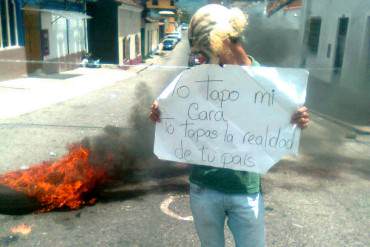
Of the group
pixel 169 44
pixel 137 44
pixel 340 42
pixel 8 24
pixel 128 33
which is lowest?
pixel 169 44

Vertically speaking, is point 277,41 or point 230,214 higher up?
point 230,214

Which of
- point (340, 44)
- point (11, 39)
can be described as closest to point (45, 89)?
point (11, 39)

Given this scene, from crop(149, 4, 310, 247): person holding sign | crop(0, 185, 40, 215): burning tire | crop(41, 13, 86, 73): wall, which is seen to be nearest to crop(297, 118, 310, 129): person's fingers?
crop(149, 4, 310, 247): person holding sign

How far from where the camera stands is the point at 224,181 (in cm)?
217

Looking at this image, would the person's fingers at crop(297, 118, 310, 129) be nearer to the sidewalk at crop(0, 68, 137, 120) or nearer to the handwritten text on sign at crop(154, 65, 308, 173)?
the handwritten text on sign at crop(154, 65, 308, 173)

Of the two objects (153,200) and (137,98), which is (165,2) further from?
(153,200)

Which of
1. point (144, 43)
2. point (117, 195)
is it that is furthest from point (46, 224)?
point (144, 43)

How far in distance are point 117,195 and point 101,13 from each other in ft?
73.0

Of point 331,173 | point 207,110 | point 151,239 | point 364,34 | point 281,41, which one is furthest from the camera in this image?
point 281,41

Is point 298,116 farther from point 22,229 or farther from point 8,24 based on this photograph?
point 8,24

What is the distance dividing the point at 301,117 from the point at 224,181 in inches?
20.9

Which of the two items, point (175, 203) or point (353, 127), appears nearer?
point (175, 203)

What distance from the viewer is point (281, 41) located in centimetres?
2378

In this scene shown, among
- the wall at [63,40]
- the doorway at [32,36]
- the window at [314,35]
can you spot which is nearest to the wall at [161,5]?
the wall at [63,40]
